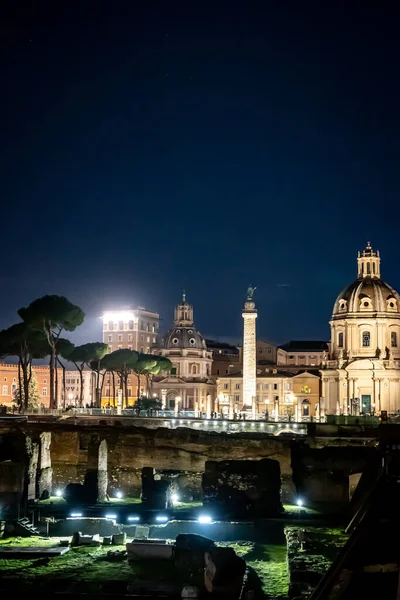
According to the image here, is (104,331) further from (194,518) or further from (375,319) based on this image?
(194,518)

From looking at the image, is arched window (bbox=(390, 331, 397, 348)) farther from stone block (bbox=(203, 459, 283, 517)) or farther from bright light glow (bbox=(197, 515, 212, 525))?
bright light glow (bbox=(197, 515, 212, 525))

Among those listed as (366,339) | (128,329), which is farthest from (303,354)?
(366,339)

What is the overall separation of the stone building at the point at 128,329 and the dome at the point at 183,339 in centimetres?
1708

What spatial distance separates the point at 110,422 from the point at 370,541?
39.3 meters

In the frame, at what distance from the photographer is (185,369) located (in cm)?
10362

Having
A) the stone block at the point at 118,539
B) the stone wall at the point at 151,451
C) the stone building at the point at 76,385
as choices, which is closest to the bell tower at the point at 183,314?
the stone building at the point at 76,385

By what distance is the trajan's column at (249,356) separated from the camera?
7356 cm

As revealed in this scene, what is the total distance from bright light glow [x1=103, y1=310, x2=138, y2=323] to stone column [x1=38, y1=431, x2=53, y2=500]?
92.8 meters

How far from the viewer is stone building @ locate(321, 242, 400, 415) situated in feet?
251

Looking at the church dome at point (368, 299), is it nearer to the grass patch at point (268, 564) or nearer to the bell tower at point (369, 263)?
the bell tower at point (369, 263)

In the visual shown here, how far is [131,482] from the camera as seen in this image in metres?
36.9

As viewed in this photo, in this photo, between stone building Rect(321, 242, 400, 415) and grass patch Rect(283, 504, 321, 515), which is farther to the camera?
stone building Rect(321, 242, 400, 415)

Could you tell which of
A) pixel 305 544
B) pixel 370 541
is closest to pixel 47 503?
pixel 305 544

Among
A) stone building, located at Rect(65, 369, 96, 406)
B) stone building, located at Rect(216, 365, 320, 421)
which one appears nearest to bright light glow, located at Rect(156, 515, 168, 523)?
stone building, located at Rect(216, 365, 320, 421)
